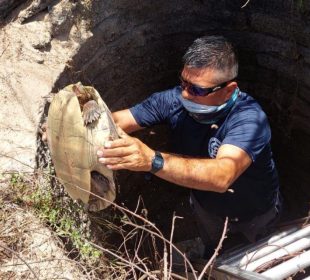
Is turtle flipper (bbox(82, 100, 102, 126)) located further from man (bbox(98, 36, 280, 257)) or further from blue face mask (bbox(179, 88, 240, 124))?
blue face mask (bbox(179, 88, 240, 124))

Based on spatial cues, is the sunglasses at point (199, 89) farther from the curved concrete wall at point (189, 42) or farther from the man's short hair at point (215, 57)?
the curved concrete wall at point (189, 42)

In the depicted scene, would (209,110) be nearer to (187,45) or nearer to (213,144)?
(213,144)

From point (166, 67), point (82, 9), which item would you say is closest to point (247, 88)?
point (166, 67)

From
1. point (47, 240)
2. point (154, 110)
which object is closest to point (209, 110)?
point (154, 110)

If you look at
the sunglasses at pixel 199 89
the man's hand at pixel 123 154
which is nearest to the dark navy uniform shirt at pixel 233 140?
the sunglasses at pixel 199 89

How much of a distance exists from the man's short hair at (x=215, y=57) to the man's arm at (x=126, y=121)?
44 centimetres

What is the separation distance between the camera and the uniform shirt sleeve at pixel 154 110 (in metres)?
2.67

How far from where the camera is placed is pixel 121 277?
6.86ft

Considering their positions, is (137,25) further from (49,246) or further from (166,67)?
(49,246)

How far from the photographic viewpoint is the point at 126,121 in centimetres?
265

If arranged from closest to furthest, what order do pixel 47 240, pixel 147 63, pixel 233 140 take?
pixel 47 240 → pixel 233 140 → pixel 147 63

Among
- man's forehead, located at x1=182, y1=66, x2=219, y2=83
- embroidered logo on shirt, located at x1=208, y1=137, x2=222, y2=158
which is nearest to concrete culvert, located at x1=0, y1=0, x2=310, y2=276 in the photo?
embroidered logo on shirt, located at x1=208, y1=137, x2=222, y2=158

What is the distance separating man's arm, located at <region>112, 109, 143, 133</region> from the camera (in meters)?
2.64

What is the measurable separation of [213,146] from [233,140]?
232 millimetres
